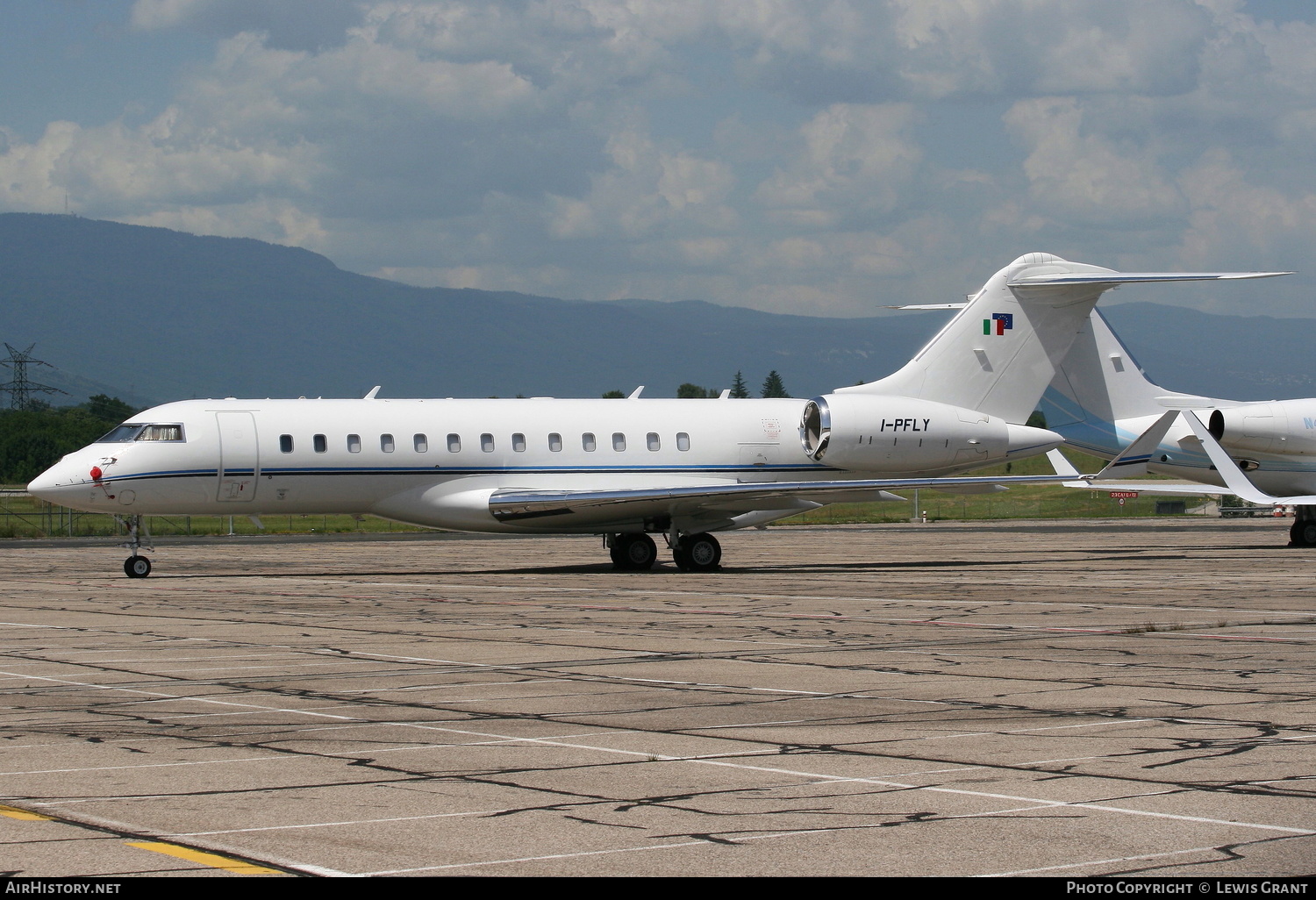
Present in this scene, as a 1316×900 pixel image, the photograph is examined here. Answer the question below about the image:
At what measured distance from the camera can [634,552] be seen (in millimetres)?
32375

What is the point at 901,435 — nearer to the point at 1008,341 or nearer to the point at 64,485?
the point at 1008,341

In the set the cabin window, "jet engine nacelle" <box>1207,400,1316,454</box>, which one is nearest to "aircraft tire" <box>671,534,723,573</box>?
the cabin window

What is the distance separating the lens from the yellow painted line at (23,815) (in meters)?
8.09

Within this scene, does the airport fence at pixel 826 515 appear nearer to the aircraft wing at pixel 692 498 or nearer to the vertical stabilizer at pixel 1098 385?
the vertical stabilizer at pixel 1098 385

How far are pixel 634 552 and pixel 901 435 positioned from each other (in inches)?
241

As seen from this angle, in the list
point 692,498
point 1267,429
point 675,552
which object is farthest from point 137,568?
point 1267,429

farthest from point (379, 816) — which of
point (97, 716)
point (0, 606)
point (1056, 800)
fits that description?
point (0, 606)

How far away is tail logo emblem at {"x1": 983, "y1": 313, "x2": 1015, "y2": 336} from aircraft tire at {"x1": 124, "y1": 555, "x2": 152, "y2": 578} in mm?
18356

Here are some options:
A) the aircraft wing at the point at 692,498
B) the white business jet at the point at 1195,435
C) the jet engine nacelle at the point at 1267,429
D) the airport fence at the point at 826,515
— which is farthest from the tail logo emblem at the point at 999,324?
the airport fence at the point at 826,515

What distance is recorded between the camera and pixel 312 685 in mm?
13844

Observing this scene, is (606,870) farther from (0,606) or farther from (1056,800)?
(0,606)

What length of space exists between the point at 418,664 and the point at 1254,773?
866cm

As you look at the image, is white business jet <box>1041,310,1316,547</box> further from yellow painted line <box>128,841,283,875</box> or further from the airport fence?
yellow painted line <box>128,841,283,875</box>

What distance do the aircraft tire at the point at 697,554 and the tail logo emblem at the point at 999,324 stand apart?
26.0 feet
